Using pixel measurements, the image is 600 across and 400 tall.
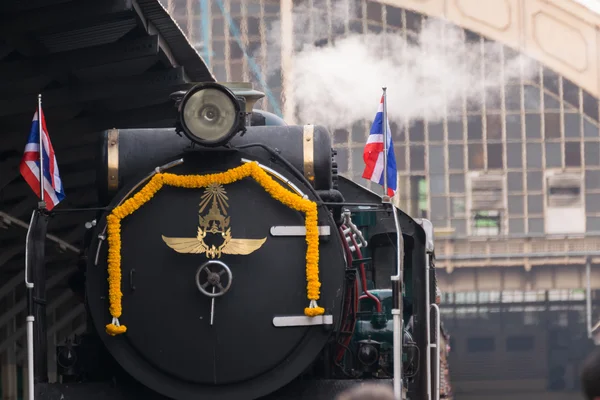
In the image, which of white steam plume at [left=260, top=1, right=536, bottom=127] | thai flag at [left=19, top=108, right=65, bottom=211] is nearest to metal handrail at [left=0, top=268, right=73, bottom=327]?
thai flag at [left=19, top=108, right=65, bottom=211]

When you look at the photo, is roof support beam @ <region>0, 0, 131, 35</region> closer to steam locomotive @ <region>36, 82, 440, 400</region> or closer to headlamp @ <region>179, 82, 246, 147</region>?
steam locomotive @ <region>36, 82, 440, 400</region>

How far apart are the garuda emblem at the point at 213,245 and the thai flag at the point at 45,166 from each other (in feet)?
4.79

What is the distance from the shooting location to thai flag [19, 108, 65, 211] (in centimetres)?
851

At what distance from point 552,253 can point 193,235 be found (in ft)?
125

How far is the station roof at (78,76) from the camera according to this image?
1077 cm

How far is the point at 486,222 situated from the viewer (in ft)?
149

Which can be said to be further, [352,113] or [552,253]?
[552,253]

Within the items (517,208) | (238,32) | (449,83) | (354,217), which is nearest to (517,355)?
(517,208)

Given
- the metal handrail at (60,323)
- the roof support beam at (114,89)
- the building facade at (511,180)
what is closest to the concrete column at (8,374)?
the metal handrail at (60,323)

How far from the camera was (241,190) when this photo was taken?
7.40 meters

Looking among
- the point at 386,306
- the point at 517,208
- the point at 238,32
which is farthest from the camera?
the point at 517,208

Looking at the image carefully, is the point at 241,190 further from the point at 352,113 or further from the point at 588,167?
the point at 588,167

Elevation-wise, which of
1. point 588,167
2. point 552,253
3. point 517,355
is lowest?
point 517,355

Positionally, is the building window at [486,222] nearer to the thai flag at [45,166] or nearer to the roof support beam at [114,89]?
the roof support beam at [114,89]
